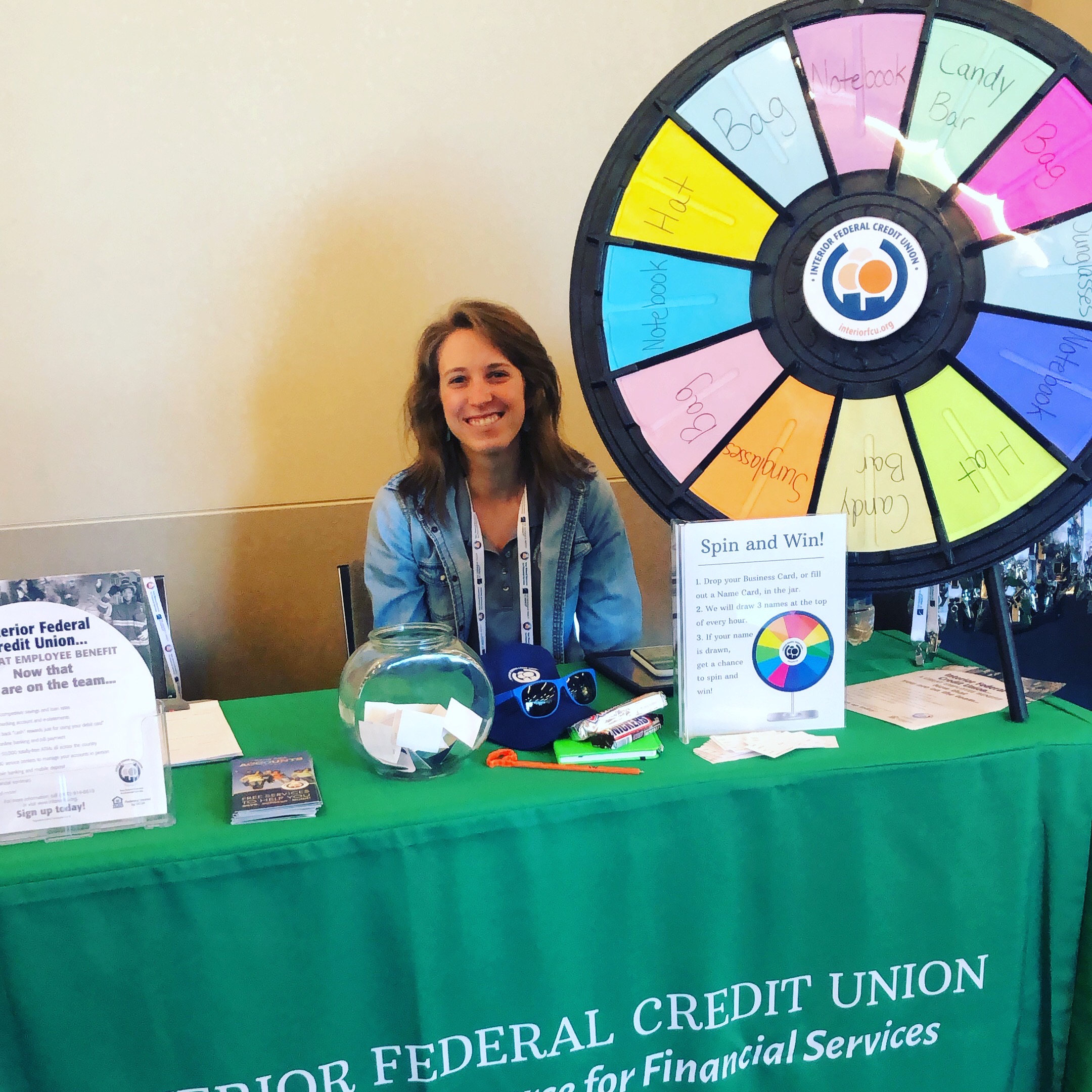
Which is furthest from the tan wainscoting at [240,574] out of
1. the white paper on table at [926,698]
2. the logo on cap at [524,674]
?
the logo on cap at [524,674]

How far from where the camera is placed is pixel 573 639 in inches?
75.5

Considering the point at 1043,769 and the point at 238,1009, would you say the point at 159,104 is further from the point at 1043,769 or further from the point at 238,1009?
the point at 1043,769

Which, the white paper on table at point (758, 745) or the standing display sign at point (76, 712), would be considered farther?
the white paper on table at point (758, 745)

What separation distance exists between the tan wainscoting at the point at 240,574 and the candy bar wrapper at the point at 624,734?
1.04m

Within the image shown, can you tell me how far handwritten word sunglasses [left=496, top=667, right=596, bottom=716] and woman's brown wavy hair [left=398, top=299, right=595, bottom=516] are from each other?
68cm

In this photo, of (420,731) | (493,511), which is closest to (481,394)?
(493,511)

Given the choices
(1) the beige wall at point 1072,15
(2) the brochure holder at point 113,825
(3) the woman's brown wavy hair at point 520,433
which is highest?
(1) the beige wall at point 1072,15

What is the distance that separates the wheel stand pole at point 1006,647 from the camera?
3.79 ft

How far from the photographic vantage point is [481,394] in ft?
5.65

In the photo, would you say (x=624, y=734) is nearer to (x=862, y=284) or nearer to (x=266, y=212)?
(x=862, y=284)

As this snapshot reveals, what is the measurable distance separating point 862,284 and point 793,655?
0.47 meters

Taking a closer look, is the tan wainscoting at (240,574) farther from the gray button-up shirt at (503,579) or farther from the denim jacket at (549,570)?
the gray button-up shirt at (503,579)

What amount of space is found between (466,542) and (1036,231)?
1.10 m

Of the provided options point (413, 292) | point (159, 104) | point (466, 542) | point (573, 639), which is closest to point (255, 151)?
point (159, 104)
